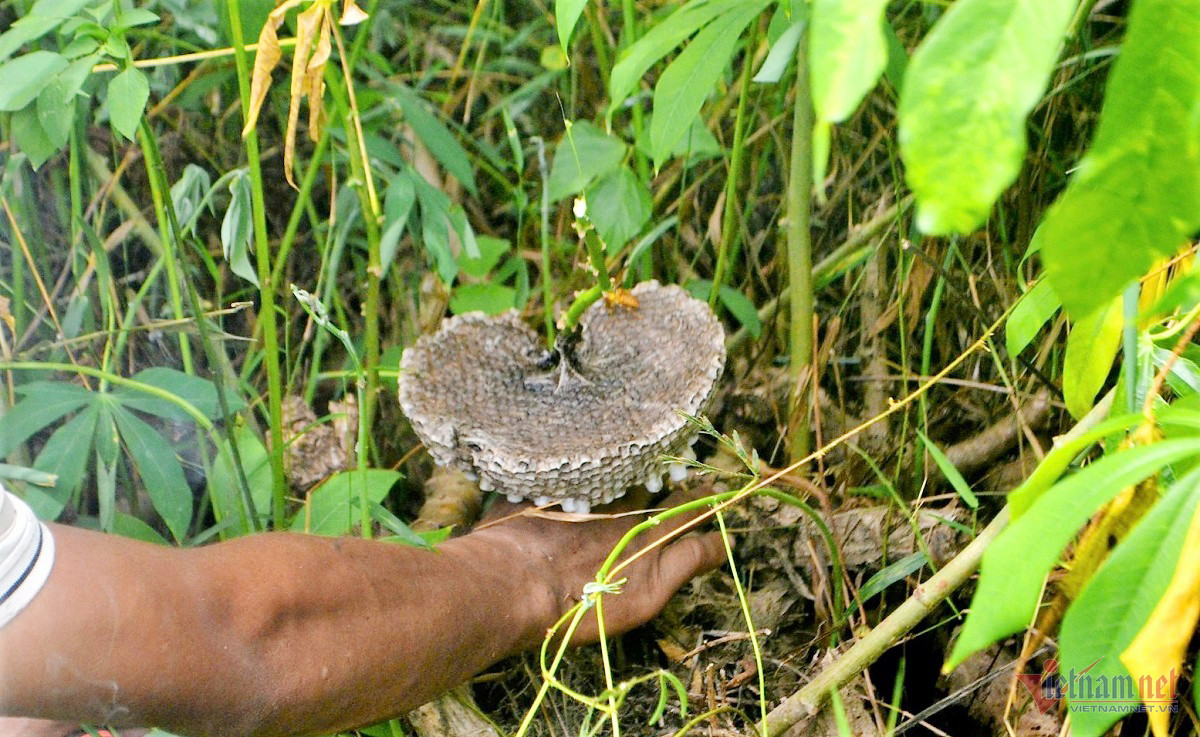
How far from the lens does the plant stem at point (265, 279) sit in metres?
1.03

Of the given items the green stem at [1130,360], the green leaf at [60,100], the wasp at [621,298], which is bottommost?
the wasp at [621,298]

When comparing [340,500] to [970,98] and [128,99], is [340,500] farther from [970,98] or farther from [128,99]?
[970,98]

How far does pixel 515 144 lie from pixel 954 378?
707mm

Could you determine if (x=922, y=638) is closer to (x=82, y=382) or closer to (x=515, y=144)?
(x=515, y=144)

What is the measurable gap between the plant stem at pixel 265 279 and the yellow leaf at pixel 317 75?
7 centimetres

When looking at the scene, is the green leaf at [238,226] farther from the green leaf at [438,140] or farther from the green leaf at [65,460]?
the green leaf at [438,140]

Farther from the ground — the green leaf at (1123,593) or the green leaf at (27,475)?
the green leaf at (1123,593)

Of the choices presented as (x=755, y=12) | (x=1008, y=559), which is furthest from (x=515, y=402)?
(x=1008, y=559)

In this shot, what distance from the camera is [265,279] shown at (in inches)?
43.3

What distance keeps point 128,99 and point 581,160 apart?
0.57 metres

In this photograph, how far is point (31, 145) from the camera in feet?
3.52

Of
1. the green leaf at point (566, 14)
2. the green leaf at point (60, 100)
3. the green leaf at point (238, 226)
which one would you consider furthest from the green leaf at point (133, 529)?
the green leaf at point (566, 14)

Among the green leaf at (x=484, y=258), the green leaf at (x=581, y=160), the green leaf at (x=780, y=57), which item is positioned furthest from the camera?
the green leaf at (x=484, y=258)

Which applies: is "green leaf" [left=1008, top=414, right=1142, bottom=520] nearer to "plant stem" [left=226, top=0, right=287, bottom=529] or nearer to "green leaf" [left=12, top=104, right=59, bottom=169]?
"plant stem" [left=226, top=0, right=287, bottom=529]
